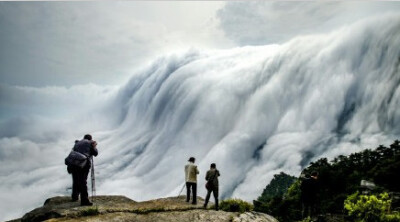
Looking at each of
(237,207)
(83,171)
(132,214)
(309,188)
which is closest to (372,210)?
(309,188)

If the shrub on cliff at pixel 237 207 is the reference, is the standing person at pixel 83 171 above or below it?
above

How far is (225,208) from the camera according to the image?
17.1 m

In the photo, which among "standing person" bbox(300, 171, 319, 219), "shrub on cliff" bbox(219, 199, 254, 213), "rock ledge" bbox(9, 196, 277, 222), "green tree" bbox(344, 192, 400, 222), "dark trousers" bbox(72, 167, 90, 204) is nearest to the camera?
"rock ledge" bbox(9, 196, 277, 222)

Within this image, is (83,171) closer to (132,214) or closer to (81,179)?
(81,179)

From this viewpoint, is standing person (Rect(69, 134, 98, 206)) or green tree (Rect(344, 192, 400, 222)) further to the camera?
green tree (Rect(344, 192, 400, 222))

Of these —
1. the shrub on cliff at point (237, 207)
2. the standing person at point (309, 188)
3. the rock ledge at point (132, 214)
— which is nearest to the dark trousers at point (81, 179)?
the rock ledge at point (132, 214)

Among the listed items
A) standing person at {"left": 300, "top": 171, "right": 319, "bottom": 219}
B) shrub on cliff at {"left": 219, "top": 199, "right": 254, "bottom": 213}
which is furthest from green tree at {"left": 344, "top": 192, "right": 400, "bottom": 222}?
shrub on cliff at {"left": 219, "top": 199, "right": 254, "bottom": 213}

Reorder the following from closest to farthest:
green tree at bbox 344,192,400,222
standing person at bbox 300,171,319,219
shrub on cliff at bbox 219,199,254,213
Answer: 1. shrub on cliff at bbox 219,199,254,213
2. standing person at bbox 300,171,319,219
3. green tree at bbox 344,192,400,222

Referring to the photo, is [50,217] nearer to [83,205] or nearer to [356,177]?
[83,205]

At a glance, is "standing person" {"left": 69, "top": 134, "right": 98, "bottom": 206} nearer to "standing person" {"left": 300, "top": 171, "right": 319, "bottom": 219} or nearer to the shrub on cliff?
the shrub on cliff

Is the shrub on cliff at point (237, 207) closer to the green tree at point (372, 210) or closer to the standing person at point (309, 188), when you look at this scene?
the standing person at point (309, 188)

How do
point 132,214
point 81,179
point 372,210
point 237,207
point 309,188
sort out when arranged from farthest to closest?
point 372,210 → point 309,188 → point 237,207 → point 81,179 → point 132,214

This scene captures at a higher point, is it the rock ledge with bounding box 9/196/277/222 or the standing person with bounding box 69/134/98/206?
the standing person with bounding box 69/134/98/206

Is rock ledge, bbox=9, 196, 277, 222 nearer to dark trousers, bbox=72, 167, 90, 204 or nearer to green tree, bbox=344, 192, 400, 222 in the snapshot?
dark trousers, bbox=72, 167, 90, 204
